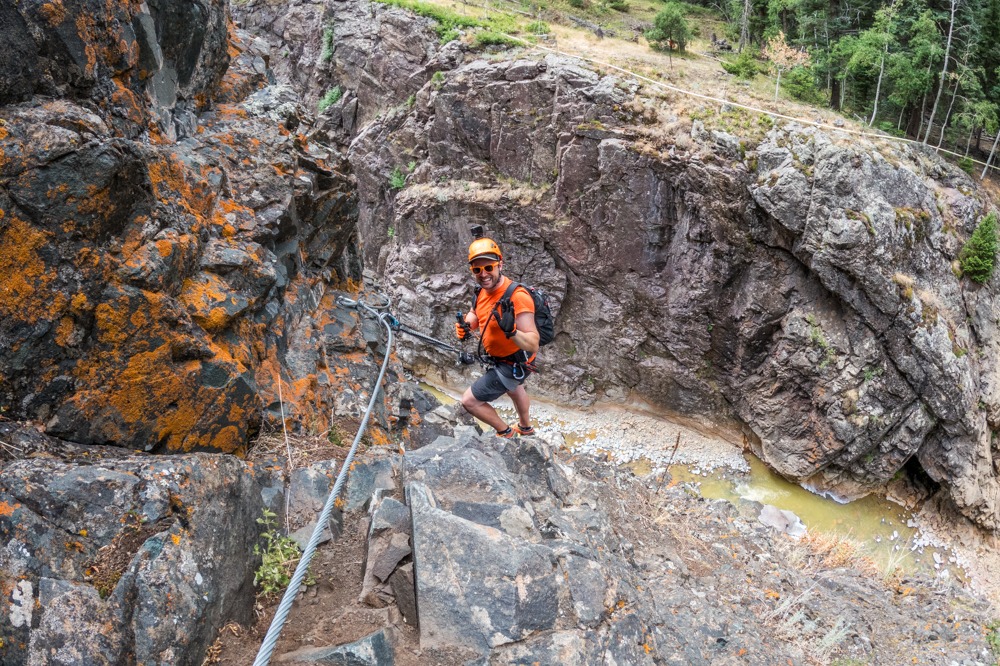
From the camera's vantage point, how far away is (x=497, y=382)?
6266 mm

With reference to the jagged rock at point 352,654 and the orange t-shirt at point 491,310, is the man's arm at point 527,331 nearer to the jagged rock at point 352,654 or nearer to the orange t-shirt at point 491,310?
the orange t-shirt at point 491,310

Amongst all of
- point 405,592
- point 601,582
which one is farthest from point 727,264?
point 405,592

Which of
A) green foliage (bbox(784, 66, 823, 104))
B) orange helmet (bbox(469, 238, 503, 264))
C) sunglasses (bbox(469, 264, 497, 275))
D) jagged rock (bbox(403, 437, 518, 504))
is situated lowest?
jagged rock (bbox(403, 437, 518, 504))

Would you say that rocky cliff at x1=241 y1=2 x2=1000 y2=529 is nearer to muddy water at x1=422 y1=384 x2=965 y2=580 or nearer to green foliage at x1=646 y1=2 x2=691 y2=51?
muddy water at x1=422 y1=384 x2=965 y2=580

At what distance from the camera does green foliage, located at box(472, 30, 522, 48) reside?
1953 cm

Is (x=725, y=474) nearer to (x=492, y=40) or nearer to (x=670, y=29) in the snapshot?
(x=492, y=40)

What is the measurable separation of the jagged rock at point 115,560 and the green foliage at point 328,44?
2459 centimetres

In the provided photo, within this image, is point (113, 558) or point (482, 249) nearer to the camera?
point (113, 558)

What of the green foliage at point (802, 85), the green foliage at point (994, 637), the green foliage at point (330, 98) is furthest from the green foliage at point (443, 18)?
the green foliage at point (994, 637)

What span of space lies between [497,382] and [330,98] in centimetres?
2184

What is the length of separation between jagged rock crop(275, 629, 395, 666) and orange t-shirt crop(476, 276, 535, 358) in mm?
3147

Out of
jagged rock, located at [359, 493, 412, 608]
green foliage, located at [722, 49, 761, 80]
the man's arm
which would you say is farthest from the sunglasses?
green foliage, located at [722, 49, 761, 80]

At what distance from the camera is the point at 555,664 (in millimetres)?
3156

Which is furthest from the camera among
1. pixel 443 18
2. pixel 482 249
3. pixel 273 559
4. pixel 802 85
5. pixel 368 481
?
pixel 443 18
